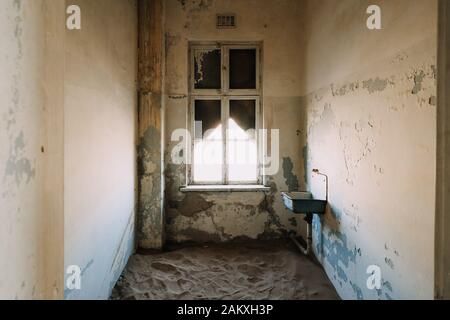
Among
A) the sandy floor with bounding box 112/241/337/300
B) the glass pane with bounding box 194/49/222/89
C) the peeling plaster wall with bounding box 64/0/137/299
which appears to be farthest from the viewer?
the glass pane with bounding box 194/49/222/89

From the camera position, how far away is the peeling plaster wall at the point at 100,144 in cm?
193

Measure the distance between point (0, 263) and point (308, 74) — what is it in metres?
3.81

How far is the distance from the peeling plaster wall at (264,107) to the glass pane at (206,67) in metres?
0.20

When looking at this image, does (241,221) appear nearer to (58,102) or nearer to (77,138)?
(77,138)

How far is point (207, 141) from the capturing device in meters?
4.40

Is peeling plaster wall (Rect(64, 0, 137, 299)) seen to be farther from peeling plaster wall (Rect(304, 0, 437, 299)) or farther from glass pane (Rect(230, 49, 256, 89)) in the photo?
peeling plaster wall (Rect(304, 0, 437, 299))

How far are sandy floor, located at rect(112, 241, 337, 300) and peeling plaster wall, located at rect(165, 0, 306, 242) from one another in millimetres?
339

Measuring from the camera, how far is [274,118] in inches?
169

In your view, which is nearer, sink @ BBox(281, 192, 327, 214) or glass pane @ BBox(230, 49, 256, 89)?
sink @ BBox(281, 192, 327, 214)

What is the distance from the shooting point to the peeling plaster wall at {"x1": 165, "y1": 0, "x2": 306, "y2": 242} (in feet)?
13.8

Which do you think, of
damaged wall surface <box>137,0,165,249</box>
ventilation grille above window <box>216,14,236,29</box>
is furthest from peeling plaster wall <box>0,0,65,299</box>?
ventilation grille above window <box>216,14,236,29</box>

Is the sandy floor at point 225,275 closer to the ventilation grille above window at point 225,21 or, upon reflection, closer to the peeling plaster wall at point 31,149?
the peeling plaster wall at point 31,149

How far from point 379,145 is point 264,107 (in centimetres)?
232

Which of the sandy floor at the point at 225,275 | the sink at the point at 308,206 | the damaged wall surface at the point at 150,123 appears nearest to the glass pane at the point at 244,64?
the damaged wall surface at the point at 150,123
